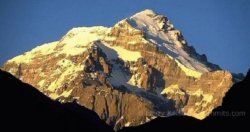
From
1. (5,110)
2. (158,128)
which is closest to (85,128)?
(158,128)

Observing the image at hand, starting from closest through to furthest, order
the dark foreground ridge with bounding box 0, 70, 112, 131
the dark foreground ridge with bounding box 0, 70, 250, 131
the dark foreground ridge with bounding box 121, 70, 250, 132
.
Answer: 1. the dark foreground ridge with bounding box 0, 70, 112, 131
2. the dark foreground ridge with bounding box 0, 70, 250, 131
3. the dark foreground ridge with bounding box 121, 70, 250, 132

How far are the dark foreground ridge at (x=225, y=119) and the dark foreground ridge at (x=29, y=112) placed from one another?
1190 cm

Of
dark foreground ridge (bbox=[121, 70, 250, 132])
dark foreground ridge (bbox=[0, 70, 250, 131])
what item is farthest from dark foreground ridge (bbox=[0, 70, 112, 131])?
dark foreground ridge (bbox=[121, 70, 250, 132])

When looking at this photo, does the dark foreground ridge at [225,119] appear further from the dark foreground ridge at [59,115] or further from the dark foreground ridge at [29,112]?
the dark foreground ridge at [29,112]

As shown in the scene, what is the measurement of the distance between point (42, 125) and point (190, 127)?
23.3m

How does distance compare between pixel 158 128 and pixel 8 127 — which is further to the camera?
pixel 158 128

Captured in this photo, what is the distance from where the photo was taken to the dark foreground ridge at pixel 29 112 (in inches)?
5881

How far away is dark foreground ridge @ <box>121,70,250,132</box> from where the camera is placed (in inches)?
5989

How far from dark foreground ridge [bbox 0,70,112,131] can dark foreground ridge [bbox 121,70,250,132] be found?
11.9 meters

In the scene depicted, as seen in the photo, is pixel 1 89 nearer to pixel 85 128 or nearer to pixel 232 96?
pixel 85 128

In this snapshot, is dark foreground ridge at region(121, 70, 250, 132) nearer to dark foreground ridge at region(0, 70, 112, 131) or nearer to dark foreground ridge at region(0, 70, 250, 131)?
dark foreground ridge at region(0, 70, 250, 131)

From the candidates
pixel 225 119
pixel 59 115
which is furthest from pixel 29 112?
pixel 225 119

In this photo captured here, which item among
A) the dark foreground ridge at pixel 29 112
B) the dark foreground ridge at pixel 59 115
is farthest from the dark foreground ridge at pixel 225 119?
the dark foreground ridge at pixel 29 112

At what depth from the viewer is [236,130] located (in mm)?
149000
